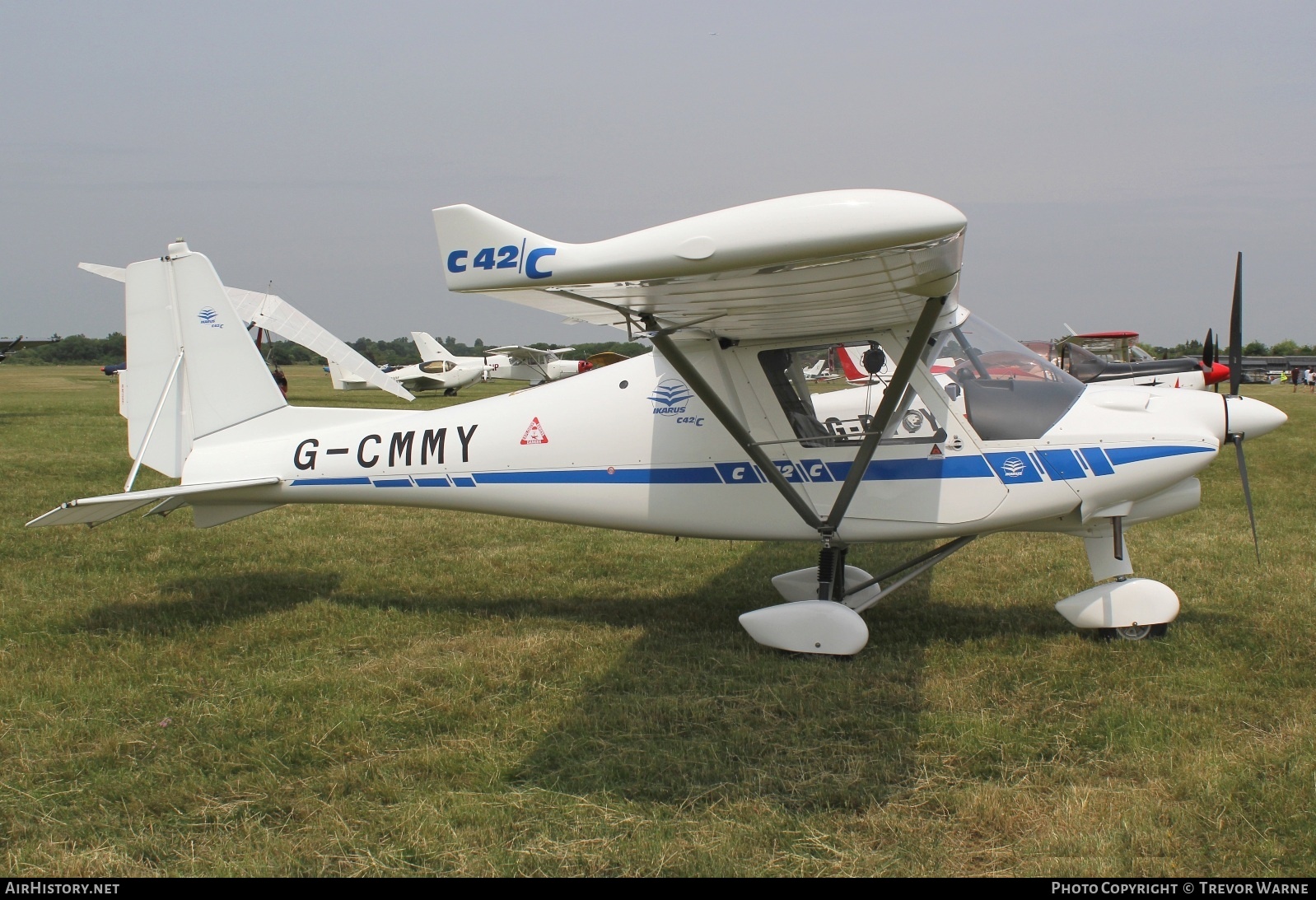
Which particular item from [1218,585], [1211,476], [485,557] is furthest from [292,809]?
[1211,476]

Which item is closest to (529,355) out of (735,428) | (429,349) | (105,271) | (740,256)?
(429,349)

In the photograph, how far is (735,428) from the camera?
204 inches

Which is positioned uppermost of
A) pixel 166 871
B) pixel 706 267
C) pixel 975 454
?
pixel 706 267

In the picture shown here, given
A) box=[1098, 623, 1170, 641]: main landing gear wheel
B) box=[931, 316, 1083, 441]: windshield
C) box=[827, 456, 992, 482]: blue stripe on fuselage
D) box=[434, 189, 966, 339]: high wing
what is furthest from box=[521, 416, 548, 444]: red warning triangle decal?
box=[1098, 623, 1170, 641]: main landing gear wheel

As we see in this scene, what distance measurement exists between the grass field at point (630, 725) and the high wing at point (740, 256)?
204 centimetres

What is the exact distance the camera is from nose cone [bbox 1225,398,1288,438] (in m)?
5.41

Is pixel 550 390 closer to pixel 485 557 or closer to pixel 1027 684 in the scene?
pixel 485 557

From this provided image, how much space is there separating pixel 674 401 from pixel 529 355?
48.3 metres

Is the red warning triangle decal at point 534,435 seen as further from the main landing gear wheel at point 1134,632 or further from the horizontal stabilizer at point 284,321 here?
the horizontal stabilizer at point 284,321

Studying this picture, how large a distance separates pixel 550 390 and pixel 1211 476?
10984mm

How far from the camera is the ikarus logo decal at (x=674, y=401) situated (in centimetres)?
581

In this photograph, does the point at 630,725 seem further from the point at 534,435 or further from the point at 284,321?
the point at 284,321

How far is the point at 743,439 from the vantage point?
5.22 m

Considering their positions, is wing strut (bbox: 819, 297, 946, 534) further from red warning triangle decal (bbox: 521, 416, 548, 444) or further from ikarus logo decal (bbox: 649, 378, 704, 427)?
red warning triangle decal (bbox: 521, 416, 548, 444)
